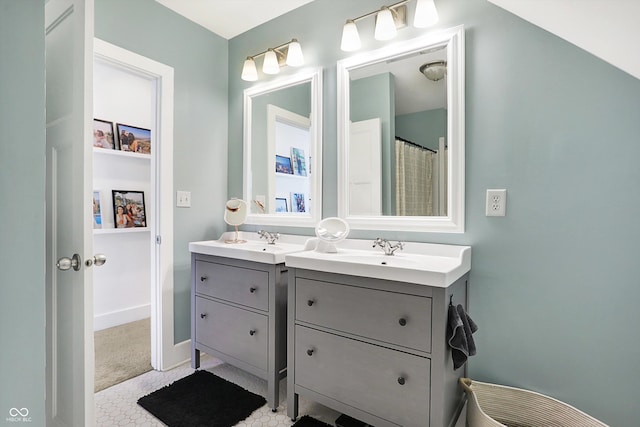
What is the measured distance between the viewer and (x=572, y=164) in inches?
56.6

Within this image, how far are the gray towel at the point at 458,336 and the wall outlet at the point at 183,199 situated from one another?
1877 mm

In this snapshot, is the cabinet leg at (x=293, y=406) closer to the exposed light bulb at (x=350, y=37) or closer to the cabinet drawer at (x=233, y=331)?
the cabinet drawer at (x=233, y=331)

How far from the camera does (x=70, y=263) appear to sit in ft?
3.72

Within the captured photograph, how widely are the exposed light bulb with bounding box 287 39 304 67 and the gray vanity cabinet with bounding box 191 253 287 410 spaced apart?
1.35m

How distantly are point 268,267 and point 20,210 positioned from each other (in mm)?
1218

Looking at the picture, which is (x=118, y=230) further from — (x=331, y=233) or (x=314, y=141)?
(x=331, y=233)

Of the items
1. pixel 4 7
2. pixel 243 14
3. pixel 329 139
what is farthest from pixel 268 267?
pixel 243 14

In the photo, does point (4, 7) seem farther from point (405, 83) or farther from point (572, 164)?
point (572, 164)

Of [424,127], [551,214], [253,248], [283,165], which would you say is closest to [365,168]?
[424,127]

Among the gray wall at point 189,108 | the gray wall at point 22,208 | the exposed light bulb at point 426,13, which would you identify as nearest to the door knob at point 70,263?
the gray wall at point 22,208

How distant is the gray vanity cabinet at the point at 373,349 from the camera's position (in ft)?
4.33

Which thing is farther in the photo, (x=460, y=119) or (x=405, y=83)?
(x=405, y=83)

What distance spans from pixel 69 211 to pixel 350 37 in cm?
167

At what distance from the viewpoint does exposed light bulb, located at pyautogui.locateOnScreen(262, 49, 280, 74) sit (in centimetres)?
233
